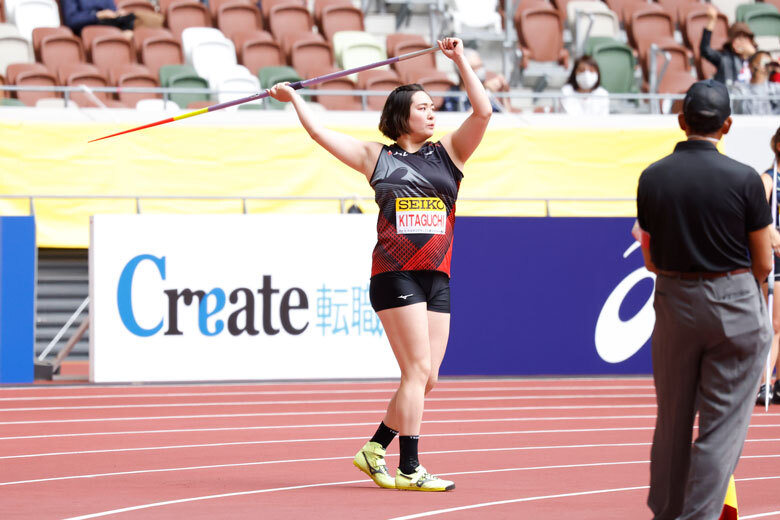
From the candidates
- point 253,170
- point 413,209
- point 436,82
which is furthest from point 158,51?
point 413,209

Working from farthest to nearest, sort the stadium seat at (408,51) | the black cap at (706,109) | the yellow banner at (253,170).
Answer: the stadium seat at (408,51)
the yellow banner at (253,170)
the black cap at (706,109)

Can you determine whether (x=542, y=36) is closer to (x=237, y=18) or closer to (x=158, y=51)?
(x=237, y=18)

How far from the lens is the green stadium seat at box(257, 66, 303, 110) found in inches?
604

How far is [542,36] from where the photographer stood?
59.2 ft

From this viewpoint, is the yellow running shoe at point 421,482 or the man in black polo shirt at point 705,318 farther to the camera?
the yellow running shoe at point 421,482

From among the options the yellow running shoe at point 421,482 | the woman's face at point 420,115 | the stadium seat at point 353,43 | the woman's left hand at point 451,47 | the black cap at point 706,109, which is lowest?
the yellow running shoe at point 421,482

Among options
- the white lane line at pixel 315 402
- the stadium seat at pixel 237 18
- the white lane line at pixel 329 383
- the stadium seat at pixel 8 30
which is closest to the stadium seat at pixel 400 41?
the stadium seat at pixel 237 18

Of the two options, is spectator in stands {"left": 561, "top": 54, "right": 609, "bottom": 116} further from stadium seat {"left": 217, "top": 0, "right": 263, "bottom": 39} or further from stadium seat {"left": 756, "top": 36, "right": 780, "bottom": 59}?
stadium seat {"left": 217, "top": 0, "right": 263, "bottom": 39}

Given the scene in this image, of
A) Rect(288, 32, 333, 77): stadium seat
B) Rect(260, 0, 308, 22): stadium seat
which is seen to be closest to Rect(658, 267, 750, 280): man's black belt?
Rect(288, 32, 333, 77): stadium seat

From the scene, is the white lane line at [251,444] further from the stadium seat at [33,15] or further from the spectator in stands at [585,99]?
the stadium seat at [33,15]

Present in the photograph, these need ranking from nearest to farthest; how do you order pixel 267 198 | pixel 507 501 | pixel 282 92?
pixel 507 501, pixel 282 92, pixel 267 198

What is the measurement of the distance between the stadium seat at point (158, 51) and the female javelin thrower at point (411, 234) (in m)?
10.5

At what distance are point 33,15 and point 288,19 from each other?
3.27 metres

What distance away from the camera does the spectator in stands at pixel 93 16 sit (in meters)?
16.5
